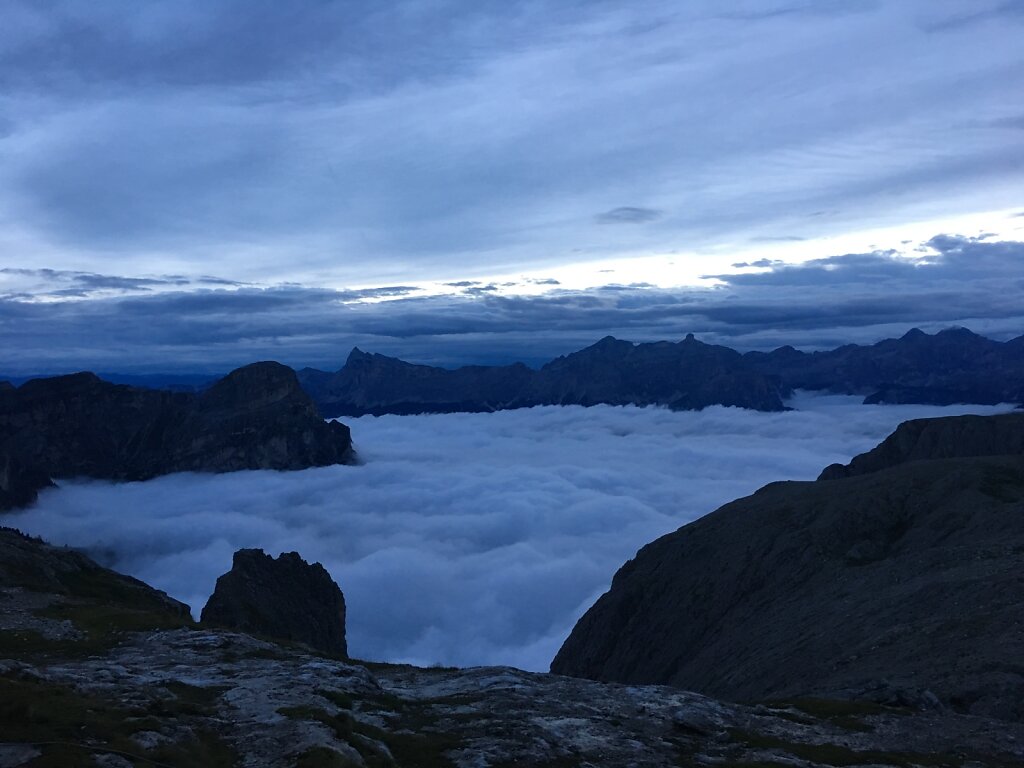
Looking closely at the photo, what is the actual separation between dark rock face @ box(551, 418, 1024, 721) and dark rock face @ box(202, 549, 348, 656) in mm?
55692

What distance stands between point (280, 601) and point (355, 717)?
97.1 meters

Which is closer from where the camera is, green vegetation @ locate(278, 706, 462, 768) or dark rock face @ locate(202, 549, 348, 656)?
green vegetation @ locate(278, 706, 462, 768)

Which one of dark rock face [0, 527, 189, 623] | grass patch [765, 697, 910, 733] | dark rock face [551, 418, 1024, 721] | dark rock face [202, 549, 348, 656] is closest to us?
grass patch [765, 697, 910, 733]

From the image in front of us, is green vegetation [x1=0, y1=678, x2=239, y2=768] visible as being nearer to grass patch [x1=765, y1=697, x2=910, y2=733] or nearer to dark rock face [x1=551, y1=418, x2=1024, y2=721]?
grass patch [x1=765, y1=697, x2=910, y2=733]

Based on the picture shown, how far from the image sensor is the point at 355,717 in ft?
110

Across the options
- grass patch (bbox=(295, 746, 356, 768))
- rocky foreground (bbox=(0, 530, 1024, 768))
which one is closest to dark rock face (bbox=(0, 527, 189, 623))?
rocky foreground (bbox=(0, 530, 1024, 768))

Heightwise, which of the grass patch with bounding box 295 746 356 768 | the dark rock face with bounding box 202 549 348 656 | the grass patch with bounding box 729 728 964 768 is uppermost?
the grass patch with bounding box 295 746 356 768

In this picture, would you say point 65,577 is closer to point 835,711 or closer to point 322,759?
point 322,759

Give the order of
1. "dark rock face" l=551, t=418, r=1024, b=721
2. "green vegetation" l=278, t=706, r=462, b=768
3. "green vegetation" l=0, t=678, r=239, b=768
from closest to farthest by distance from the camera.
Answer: "green vegetation" l=0, t=678, r=239, b=768 < "green vegetation" l=278, t=706, r=462, b=768 < "dark rock face" l=551, t=418, r=1024, b=721

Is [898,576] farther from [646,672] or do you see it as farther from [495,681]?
[495,681]

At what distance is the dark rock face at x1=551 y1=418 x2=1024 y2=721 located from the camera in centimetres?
6475

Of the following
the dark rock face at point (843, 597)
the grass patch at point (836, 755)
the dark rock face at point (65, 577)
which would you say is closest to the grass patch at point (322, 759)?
A: the grass patch at point (836, 755)

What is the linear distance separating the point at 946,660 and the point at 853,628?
81.2 ft

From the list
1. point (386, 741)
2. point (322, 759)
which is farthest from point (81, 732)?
point (386, 741)
